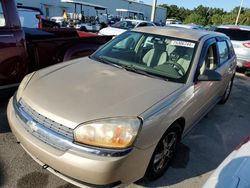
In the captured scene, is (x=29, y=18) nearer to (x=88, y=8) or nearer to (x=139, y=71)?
(x=139, y=71)

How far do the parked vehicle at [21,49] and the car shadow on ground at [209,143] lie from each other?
8.33ft

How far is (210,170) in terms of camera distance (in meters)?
3.22

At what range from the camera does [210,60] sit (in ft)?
12.5

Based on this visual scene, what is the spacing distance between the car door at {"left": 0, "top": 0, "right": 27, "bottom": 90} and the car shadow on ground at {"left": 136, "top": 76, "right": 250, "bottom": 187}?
8.35ft

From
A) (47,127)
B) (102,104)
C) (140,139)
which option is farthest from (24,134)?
(140,139)

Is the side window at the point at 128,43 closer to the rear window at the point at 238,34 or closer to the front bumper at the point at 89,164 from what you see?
the front bumper at the point at 89,164

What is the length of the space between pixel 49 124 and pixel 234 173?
1.58 meters

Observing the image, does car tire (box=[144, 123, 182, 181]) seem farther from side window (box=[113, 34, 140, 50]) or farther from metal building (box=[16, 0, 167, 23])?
metal building (box=[16, 0, 167, 23])

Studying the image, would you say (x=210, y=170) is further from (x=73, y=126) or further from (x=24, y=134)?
(x=24, y=134)

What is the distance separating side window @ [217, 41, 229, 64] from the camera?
4.27 meters

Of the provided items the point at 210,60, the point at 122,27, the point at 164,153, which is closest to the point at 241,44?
the point at 210,60

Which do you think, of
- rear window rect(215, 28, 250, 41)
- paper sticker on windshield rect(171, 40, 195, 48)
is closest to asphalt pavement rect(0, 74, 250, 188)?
paper sticker on windshield rect(171, 40, 195, 48)

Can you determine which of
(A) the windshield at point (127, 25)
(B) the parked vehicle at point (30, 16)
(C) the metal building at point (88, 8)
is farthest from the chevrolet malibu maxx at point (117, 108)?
(C) the metal building at point (88, 8)

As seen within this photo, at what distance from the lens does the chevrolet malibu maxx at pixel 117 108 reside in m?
2.17
